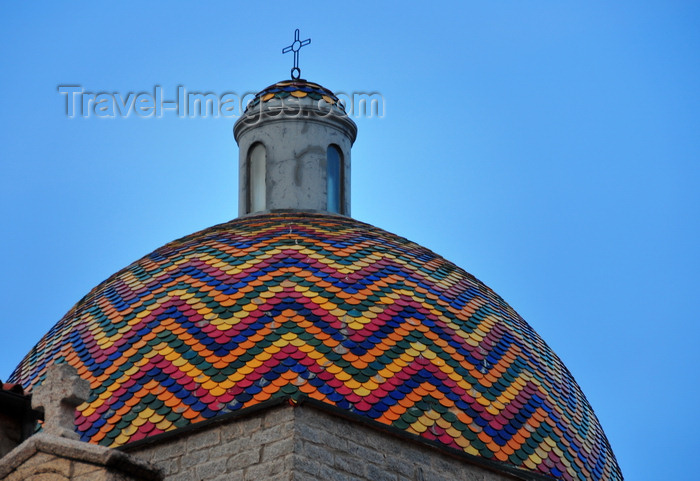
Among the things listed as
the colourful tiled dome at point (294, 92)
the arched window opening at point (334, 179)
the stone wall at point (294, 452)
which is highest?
the colourful tiled dome at point (294, 92)

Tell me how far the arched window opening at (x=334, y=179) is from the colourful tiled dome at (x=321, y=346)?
96 cm

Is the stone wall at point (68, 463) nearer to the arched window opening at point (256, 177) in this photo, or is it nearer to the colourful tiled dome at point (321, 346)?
the colourful tiled dome at point (321, 346)

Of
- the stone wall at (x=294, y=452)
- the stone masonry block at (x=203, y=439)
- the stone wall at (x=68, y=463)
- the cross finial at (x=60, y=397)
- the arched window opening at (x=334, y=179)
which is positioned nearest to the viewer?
the stone wall at (x=68, y=463)

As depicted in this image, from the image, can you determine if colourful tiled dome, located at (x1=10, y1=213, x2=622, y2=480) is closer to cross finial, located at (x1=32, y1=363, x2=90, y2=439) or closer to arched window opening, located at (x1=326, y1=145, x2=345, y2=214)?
arched window opening, located at (x1=326, y1=145, x2=345, y2=214)

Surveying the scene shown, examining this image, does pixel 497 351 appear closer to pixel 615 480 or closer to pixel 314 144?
pixel 615 480

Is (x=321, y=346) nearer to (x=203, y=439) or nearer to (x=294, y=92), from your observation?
(x=203, y=439)

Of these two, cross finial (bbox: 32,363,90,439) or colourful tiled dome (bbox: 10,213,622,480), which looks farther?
colourful tiled dome (bbox: 10,213,622,480)

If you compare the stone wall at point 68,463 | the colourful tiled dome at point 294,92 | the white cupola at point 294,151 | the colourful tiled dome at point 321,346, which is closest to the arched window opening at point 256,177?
the white cupola at point 294,151

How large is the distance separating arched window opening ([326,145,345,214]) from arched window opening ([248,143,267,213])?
0.68 m

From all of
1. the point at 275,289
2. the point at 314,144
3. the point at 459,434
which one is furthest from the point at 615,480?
the point at 314,144

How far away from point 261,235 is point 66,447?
6.66 m

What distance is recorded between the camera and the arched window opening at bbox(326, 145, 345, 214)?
1711 cm

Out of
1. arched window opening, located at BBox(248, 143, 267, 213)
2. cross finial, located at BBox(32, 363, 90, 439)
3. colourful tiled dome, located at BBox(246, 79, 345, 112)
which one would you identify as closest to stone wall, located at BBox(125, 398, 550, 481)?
cross finial, located at BBox(32, 363, 90, 439)

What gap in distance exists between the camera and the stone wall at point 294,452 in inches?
464
